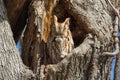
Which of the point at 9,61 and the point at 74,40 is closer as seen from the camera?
the point at 9,61

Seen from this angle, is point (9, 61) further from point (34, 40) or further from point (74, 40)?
point (74, 40)

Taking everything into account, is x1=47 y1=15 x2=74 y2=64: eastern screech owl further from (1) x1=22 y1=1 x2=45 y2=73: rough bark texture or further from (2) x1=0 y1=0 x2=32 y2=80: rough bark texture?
(2) x1=0 y1=0 x2=32 y2=80: rough bark texture

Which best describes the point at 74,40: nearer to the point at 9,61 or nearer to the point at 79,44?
the point at 79,44

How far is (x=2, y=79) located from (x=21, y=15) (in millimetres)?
652

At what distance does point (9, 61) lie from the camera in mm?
2180

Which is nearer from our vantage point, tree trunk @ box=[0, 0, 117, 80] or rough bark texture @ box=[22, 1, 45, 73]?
tree trunk @ box=[0, 0, 117, 80]

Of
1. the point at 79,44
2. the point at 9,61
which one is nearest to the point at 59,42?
→ the point at 79,44

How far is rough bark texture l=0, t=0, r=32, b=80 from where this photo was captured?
7.07 feet

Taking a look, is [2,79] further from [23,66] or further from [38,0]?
[38,0]

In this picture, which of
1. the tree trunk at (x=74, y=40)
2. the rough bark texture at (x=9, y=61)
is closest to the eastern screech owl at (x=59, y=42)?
the tree trunk at (x=74, y=40)

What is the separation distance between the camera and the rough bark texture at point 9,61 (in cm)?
216

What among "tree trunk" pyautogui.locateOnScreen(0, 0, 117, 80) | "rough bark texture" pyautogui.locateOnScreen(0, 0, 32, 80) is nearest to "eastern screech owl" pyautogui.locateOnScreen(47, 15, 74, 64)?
"tree trunk" pyautogui.locateOnScreen(0, 0, 117, 80)

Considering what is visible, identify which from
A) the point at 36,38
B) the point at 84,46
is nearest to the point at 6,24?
the point at 36,38

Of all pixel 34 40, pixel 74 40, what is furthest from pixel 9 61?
pixel 74 40
